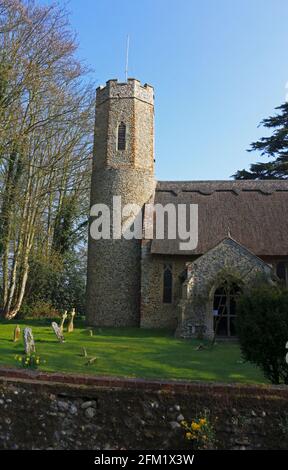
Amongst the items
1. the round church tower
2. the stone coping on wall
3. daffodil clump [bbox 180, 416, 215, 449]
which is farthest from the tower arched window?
daffodil clump [bbox 180, 416, 215, 449]

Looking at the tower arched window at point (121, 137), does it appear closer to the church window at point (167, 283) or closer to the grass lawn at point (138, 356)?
the church window at point (167, 283)

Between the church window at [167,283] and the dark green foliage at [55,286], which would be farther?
the dark green foliage at [55,286]

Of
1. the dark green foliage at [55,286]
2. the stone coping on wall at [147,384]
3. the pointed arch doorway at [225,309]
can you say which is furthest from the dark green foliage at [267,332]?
the dark green foliage at [55,286]

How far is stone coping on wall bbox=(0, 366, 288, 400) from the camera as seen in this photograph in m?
5.64

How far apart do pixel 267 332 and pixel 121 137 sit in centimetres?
1789

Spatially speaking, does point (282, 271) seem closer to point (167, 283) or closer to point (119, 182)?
point (167, 283)

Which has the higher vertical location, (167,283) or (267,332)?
(167,283)

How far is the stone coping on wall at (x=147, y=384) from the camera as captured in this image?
5.64 m

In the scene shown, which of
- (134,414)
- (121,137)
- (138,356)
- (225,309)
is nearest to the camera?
(134,414)

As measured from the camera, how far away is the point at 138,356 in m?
13.7

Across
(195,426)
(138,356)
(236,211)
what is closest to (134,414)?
(195,426)
